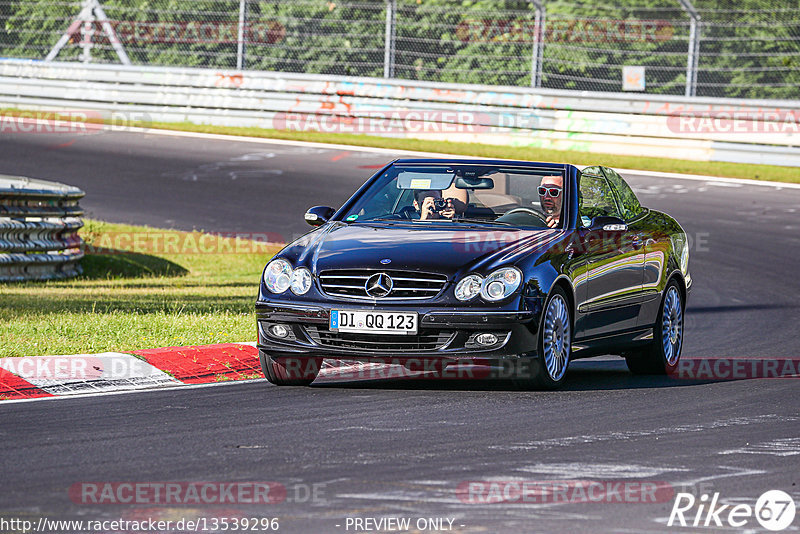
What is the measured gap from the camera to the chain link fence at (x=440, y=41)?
24.6 m

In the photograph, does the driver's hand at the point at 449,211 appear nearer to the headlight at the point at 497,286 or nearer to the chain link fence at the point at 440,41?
the headlight at the point at 497,286

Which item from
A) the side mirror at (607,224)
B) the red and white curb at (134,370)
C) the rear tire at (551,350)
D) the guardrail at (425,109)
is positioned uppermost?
the guardrail at (425,109)

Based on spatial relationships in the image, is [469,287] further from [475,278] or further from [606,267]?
[606,267]

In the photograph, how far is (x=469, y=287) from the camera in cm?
885

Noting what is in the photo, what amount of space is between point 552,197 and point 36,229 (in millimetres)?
7926

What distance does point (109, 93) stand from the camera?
28.7m

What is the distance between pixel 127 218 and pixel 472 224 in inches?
439

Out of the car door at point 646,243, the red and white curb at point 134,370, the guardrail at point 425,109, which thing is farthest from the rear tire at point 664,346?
the guardrail at point 425,109

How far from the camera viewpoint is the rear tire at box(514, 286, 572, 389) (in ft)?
29.5

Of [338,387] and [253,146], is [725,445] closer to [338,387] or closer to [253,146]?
[338,387]

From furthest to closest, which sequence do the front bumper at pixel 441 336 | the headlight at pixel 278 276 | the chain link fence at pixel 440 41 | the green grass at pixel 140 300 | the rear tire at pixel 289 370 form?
1. the chain link fence at pixel 440 41
2. the green grass at pixel 140 300
3. the rear tire at pixel 289 370
4. the headlight at pixel 278 276
5. the front bumper at pixel 441 336

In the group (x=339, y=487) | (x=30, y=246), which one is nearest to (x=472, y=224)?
(x=339, y=487)

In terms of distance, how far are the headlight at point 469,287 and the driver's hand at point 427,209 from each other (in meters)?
1.30

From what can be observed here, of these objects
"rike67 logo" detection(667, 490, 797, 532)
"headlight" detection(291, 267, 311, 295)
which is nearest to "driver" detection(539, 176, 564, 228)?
"headlight" detection(291, 267, 311, 295)
